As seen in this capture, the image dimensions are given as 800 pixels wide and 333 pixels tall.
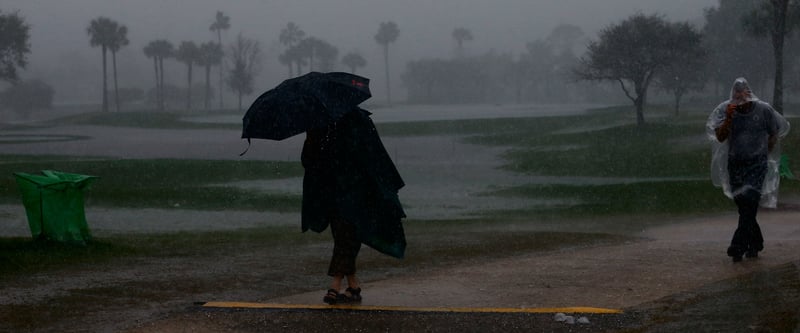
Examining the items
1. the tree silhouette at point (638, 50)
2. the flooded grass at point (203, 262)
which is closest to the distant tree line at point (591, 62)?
the tree silhouette at point (638, 50)

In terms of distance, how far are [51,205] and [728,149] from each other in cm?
804

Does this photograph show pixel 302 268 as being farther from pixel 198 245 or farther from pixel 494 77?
pixel 494 77

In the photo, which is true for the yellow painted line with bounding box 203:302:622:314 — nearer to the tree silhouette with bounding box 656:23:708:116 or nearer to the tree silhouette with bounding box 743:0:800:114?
the tree silhouette with bounding box 743:0:800:114

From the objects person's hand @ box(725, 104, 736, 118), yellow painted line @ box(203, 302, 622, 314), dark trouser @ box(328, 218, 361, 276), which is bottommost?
yellow painted line @ box(203, 302, 622, 314)

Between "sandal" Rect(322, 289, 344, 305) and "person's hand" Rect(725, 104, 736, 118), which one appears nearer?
"sandal" Rect(322, 289, 344, 305)

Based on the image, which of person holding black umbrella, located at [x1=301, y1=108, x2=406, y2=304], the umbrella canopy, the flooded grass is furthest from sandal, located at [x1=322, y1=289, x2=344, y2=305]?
the umbrella canopy

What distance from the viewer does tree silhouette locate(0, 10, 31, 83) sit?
276 ft

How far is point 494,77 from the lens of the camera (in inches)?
7697

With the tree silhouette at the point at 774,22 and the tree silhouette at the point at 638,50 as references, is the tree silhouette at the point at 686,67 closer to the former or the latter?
the tree silhouette at the point at 638,50

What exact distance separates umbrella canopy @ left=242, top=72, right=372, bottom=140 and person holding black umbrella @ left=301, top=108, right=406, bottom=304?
213 millimetres

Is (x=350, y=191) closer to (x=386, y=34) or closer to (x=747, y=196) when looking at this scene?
(x=747, y=196)

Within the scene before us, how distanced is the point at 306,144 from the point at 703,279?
3.75 m

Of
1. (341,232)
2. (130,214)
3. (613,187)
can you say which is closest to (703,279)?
(341,232)

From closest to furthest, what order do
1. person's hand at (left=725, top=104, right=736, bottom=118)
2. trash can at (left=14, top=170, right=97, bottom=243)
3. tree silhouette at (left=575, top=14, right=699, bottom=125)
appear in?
person's hand at (left=725, top=104, right=736, bottom=118) < trash can at (left=14, top=170, right=97, bottom=243) < tree silhouette at (left=575, top=14, right=699, bottom=125)
